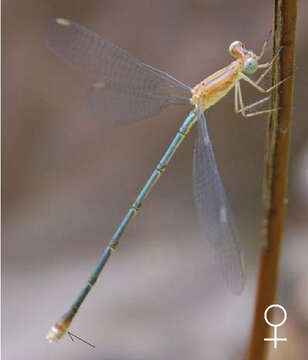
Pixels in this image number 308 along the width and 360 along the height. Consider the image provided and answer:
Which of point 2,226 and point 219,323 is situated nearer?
point 219,323

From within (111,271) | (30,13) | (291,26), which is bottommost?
(291,26)

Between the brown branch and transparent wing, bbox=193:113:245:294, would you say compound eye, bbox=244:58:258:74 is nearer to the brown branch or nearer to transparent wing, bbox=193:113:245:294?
transparent wing, bbox=193:113:245:294

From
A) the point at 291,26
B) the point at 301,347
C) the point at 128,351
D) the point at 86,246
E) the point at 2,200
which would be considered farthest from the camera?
the point at 2,200

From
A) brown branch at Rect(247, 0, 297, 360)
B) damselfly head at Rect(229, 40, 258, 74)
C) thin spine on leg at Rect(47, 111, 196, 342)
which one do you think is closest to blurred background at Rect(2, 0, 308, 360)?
thin spine on leg at Rect(47, 111, 196, 342)

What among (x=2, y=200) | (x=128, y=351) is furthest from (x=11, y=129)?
(x=128, y=351)

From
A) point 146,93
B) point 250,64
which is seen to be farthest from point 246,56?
point 146,93

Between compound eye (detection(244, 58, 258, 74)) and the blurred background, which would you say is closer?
compound eye (detection(244, 58, 258, 74))

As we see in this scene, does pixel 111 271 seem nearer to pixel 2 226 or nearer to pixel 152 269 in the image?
pixel 152 269
